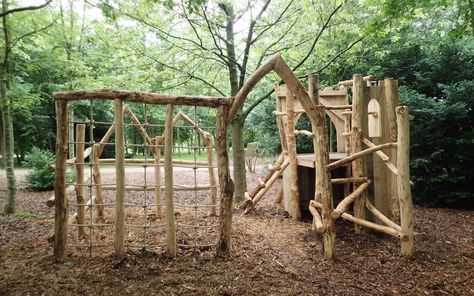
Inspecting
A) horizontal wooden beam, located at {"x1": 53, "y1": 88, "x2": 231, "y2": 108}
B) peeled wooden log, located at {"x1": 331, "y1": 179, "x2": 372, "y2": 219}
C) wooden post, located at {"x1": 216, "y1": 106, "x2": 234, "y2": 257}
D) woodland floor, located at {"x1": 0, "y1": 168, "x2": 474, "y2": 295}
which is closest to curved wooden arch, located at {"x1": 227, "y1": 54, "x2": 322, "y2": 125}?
wooden post, located at {"x1": 216, "y1": 106, "x2": 234, "y2": 257}

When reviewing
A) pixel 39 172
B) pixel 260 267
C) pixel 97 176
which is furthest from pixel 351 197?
pixel 39 172

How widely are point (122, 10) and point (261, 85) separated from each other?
17.0ft

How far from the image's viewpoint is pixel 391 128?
4.52m

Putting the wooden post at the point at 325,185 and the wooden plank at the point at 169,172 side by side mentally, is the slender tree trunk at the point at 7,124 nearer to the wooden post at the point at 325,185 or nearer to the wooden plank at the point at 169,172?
the wooden plank at the point at 169,172

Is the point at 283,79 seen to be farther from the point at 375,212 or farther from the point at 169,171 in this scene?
the point at 375,212

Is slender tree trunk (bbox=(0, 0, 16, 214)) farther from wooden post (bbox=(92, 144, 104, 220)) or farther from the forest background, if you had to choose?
wooden post (bbox=(92, 144, 104, 220))

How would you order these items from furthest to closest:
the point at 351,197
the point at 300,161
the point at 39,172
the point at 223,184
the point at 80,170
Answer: the point at 39,172 → the point at 300,161 → the point at 351,197 → the point at 80,170 → the point at 223,184

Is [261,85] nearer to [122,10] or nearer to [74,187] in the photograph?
[122,10]

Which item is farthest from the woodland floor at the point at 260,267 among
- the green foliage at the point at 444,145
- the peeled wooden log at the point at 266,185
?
the green foliage at the point at 444,145

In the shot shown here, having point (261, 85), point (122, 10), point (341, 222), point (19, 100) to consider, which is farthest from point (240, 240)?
point (19, 100)

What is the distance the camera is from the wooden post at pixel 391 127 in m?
4.51

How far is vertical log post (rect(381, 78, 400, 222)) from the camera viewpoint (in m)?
4.51

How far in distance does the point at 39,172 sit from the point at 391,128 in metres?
9.44

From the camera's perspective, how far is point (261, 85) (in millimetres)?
10000
